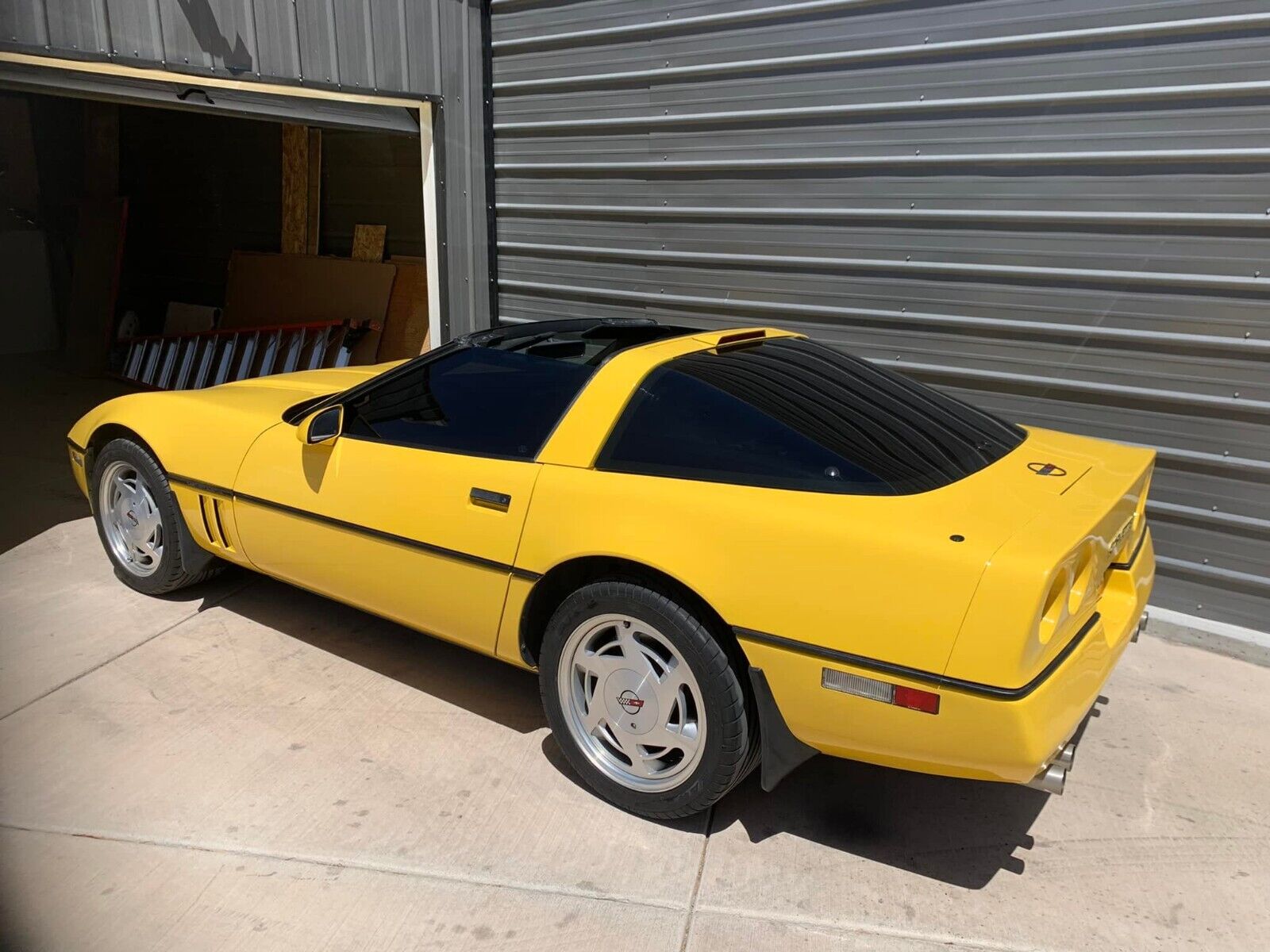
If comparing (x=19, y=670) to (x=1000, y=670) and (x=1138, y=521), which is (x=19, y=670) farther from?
(x=1138, y=521)

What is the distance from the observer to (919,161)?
4691 millimetres

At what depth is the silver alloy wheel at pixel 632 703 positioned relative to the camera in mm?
2697

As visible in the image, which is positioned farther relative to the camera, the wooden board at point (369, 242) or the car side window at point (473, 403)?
the wooden board at point (369, 242)

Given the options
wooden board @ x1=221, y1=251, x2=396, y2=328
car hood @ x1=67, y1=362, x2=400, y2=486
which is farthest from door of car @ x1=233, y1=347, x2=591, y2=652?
wooden board @ x1=221, y1=251, x2=396, y2=328

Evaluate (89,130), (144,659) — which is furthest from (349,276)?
(144,659)

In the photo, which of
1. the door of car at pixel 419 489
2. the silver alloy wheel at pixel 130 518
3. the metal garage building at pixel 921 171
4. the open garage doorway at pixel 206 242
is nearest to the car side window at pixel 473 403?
the door of car at pixel 419 489

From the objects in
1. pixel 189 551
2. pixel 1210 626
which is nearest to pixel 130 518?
pixel 189 551

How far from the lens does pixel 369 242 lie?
859 cm

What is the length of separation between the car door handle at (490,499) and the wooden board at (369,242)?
613cm

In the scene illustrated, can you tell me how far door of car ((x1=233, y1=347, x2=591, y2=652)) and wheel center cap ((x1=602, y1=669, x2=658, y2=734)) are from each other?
0.47 m

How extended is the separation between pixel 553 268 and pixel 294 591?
3.01 metres

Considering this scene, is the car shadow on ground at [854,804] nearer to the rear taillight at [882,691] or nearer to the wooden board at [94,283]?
the rear taillight at [882,691]

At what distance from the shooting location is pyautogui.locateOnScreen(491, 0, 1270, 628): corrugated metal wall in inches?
158

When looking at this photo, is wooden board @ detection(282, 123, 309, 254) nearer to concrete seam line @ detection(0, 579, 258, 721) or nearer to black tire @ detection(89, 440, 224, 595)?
black tire @ detection(89, 440, 224, 595)
